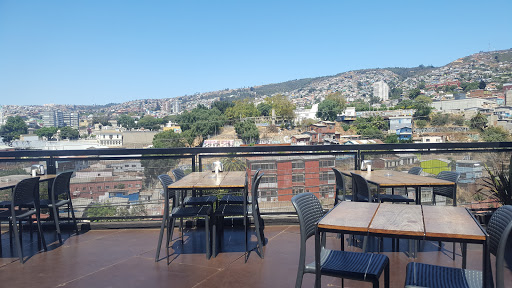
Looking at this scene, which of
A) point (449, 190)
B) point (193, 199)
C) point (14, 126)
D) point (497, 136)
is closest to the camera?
point (449, 190)

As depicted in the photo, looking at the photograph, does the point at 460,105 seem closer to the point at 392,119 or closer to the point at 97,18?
the point at 392,119

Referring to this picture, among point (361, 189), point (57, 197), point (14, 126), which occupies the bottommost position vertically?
point (57, 197)

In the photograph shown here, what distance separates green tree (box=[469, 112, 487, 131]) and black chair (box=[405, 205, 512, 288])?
71.0 meters

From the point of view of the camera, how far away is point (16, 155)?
15.8 feet

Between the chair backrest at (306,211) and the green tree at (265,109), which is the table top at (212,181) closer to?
the chair backrest at (306,211)

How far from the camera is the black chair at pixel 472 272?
5.25 feet

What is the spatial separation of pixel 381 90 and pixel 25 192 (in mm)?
119801

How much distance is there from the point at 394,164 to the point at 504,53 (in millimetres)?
120584

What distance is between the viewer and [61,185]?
4.23 metres

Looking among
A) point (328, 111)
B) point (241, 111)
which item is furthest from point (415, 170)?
point (328, 111)

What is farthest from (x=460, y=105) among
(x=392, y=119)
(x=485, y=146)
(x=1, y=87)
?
(x=1, y=87)

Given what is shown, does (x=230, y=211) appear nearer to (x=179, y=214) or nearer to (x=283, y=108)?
(x=179, y=214)

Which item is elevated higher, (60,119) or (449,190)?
(60,119)

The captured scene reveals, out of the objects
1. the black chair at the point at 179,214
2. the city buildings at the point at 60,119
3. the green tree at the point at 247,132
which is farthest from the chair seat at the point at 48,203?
the green tree at the point at 247,132
